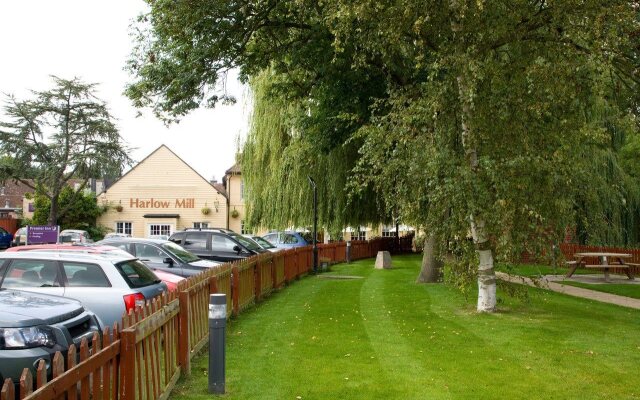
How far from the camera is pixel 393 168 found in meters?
12.7

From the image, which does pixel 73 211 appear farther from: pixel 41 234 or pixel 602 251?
pixel 602 251

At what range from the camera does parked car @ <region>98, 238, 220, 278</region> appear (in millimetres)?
14688

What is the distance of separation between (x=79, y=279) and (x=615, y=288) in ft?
50.3

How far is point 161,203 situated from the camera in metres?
51.2

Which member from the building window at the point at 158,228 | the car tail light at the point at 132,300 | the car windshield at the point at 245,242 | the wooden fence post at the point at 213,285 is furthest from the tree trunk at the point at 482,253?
the building window at the point at 158,228

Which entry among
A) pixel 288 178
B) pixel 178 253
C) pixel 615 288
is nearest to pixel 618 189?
pixel 615 288

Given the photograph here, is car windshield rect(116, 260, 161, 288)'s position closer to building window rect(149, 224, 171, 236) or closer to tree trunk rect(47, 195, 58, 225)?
tree trunk rect(47, 195, 58, 225)

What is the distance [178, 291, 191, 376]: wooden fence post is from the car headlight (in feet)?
6.50

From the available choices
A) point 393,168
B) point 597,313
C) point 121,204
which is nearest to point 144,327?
point 393,168

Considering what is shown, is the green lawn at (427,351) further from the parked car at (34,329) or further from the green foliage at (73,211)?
the green foliage at (73,211)

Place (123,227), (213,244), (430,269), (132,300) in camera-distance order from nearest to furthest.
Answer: (132,300), (430,269), (213,244), (123,227)

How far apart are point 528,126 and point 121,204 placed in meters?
43.3

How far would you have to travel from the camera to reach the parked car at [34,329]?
5.46 m

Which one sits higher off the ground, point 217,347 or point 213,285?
point 213,285
